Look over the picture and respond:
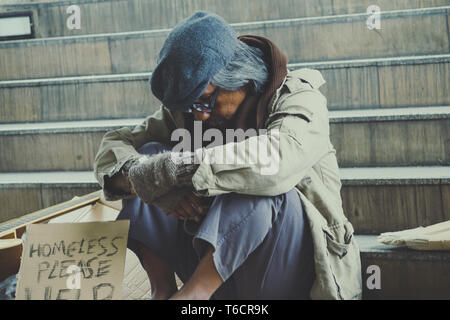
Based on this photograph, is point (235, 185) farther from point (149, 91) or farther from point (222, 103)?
point (149, 91)

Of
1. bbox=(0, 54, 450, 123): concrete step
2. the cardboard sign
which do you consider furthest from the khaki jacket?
bbox=(0, 54, 450, 123): concrete step

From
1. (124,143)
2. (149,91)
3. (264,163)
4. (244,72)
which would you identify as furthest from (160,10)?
(264,163)

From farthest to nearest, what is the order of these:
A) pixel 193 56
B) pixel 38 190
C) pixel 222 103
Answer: pixel 38 190 → pixel 222 103 → pixel 193 56

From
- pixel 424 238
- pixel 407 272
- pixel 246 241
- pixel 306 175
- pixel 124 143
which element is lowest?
pixel 407 272

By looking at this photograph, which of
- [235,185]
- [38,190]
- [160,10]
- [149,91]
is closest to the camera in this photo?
[235,185]

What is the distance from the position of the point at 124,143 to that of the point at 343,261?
692mm

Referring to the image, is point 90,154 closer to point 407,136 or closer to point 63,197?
point 63,197

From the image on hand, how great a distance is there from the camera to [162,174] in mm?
1057

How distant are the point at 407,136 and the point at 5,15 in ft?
6.82

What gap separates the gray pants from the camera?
1000 millimetres

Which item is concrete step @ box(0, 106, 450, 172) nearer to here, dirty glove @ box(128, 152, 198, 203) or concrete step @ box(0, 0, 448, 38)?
concrete step @ box(0, 0, 448, 38)

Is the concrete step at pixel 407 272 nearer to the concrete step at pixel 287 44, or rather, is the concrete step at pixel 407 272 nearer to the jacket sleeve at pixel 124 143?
the jacket sleeve at pixel 124 143

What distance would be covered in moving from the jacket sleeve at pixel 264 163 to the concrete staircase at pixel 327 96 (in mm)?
465
